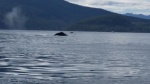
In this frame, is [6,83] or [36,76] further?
[36,76]

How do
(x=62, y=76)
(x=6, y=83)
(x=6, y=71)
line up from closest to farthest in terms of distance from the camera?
1. (x=6, y=83)
2. (x=62, y=76)
3. (x=6, y=71)

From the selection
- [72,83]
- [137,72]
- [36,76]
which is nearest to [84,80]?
[72,83]

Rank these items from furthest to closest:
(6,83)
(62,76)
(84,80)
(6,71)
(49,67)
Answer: (49,67) < (6,71) < (62,76) < (84,80) < (6,83)

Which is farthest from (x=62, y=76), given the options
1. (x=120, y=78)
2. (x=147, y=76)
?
(x=147, y=76)

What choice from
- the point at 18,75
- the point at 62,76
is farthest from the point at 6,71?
the point at 62,76

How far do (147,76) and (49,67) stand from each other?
1613cm

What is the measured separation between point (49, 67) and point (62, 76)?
38.4 ft

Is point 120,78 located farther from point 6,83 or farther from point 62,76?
point 6,83

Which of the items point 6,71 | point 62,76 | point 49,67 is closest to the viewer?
point 62,76

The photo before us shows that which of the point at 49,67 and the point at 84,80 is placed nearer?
the point at 84,80

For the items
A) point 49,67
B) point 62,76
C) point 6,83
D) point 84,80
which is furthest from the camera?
point 49,67

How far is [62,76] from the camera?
54.1 metres

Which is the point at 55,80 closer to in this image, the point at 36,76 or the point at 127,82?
the point at 36,76

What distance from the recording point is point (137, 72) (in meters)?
60.7
